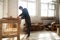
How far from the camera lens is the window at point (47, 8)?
10.3m

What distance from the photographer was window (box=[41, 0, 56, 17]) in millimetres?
10328

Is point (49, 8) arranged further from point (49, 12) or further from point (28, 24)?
point (28, 24)

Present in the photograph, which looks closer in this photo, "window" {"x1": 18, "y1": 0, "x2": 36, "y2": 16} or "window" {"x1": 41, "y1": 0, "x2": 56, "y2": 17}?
"window" {"x1": 18, "y1": 0, "x2": 36, "y2": 16}

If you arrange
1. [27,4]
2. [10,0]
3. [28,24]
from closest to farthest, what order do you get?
1. [28,24]
2. [10,0]
3. [27,4]

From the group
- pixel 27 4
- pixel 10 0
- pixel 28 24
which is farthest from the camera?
pixel 27 4

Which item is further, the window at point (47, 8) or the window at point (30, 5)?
the window at point (47, 8)

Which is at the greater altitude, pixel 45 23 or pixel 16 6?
pixel 16 6

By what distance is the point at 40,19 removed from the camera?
1009 cm

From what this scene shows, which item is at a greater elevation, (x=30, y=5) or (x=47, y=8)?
(x=30, y=5)

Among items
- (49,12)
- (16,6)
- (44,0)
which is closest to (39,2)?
(44,0)

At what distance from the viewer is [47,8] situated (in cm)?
1047

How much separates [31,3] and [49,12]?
1649mm

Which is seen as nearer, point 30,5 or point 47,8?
point 30,5

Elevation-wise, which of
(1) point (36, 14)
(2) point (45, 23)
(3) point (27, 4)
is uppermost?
(3) point (27, 4)
